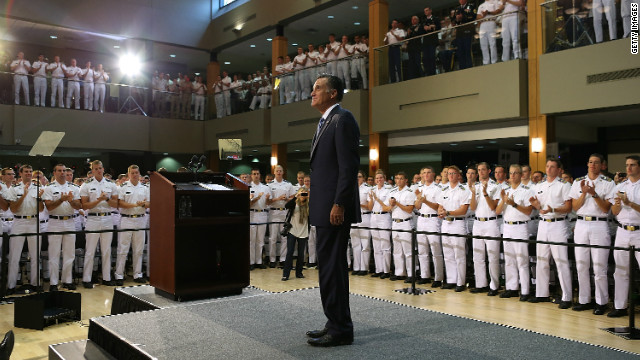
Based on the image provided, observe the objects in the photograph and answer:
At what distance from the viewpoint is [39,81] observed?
1492cm

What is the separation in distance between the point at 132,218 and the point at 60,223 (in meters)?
1.09

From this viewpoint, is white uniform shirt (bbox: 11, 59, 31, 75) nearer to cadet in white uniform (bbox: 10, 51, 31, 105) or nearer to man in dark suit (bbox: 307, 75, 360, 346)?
cadet in white uniform (bbox: 10, 51, 31, 105)

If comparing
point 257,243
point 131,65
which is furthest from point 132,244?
point 131,65

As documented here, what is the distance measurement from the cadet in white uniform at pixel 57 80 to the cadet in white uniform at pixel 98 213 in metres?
8.11

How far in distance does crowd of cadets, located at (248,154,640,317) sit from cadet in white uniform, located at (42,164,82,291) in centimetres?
336

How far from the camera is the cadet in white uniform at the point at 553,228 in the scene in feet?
21.9

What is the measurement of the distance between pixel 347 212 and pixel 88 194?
6.17 meters

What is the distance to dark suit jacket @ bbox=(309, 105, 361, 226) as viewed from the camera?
3.44 metres

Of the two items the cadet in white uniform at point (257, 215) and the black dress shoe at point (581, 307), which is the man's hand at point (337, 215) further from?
the cadet in white uniform at point (257, 215)

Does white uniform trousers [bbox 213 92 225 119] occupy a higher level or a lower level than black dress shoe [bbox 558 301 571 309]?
higher

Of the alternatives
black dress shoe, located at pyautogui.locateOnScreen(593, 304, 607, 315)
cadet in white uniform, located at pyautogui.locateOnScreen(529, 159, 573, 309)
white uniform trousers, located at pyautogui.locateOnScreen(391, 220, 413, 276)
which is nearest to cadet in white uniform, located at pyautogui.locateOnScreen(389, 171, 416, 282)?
white uniform trousers, located at pyautogui.locateOnScreen(391, 220, 413, 276)

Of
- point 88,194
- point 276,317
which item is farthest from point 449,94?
point 276,317

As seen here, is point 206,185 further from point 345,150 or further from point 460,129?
point 460,129

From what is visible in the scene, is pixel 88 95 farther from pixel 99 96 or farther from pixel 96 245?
pixel 96 245
